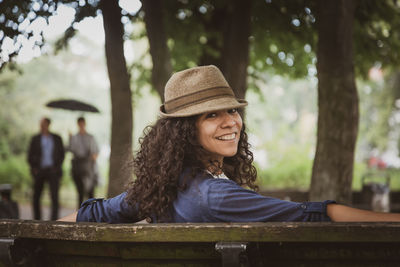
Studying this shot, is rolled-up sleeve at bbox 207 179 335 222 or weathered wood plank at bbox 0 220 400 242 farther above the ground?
rolled-up sleeve at bbox 207 179 335 222

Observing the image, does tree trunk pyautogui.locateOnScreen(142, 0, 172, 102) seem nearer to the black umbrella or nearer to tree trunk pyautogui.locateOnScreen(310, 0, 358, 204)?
tree trunk pyautogui.locateOnScreen(310, 0, 358, 204)

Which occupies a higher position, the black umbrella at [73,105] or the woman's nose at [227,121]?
the black umbrella at [73,105]

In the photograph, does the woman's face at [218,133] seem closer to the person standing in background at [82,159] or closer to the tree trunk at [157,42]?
the tree trunk at [157,42]

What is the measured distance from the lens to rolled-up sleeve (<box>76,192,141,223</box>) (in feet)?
8.34

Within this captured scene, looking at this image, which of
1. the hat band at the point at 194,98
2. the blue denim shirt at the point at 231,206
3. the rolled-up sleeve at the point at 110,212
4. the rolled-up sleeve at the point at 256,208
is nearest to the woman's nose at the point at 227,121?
the hat band at the point at 194,98

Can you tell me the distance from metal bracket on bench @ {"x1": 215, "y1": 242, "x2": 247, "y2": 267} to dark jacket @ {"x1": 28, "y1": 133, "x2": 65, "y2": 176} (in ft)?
26.1

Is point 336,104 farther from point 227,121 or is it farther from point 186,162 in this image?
point 186,162

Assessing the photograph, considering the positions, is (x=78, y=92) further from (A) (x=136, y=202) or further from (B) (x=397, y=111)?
(A) (x=136, y=202)

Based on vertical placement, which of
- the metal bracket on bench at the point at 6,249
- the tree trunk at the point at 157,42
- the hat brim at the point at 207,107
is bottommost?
the metal bracket on bench at the point at 6,249

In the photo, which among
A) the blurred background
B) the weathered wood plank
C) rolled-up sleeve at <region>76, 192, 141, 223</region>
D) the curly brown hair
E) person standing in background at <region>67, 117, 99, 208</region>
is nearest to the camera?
the weathered wood plank

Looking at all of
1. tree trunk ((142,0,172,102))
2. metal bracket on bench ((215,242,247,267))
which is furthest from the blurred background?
metal bracket on bench ((215,242,247,267))

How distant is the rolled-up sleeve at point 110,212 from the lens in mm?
2543

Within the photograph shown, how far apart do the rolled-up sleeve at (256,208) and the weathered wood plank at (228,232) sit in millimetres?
268

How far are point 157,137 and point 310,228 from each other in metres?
1.10
